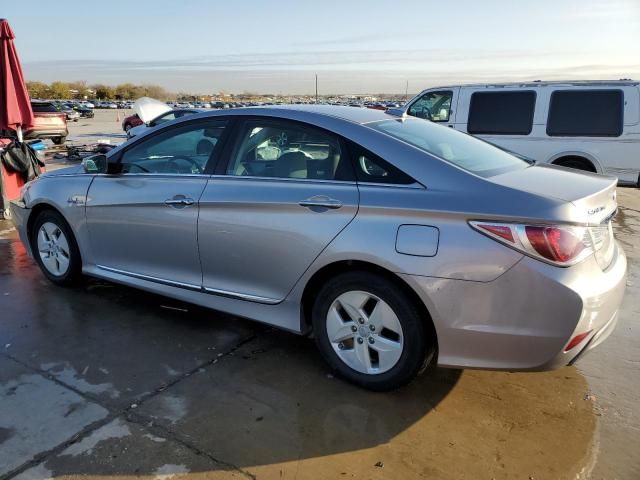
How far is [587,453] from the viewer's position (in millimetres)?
2561

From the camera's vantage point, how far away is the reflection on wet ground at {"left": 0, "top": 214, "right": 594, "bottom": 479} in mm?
2465

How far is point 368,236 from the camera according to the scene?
2811 millimetres

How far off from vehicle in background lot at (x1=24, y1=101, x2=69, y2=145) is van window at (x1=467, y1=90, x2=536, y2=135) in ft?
45.1

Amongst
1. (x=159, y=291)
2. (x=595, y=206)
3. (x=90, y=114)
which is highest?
(x=595, y=206)

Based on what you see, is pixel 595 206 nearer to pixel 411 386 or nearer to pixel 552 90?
pixel 411 386

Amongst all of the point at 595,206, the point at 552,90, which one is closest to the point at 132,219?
the point at 595,206

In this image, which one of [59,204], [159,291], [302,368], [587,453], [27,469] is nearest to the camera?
[27,469]

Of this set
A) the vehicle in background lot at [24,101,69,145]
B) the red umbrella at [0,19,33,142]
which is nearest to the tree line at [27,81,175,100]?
the vehicle in background lot at [24,101,69,145]

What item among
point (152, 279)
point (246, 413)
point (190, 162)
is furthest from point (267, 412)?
point (190, 162)

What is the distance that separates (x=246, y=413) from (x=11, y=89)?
652 centimetres

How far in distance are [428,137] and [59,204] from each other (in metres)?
3.11

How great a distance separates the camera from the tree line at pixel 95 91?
96.7m

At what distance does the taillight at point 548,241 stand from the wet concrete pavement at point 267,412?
968 mm

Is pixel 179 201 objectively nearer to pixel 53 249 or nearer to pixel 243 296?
pixel 243 296
